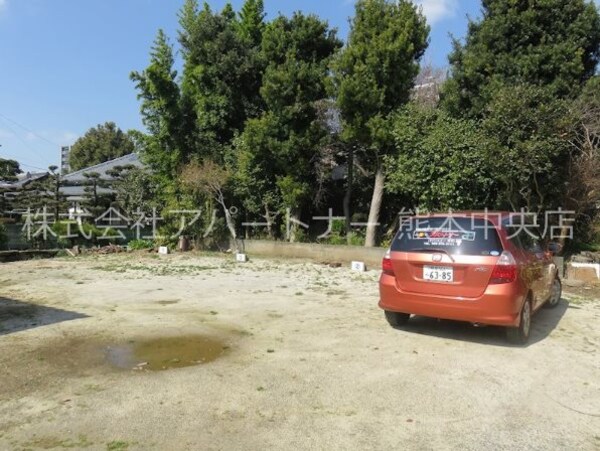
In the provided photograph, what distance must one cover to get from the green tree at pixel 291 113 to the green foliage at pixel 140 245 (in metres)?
4.41

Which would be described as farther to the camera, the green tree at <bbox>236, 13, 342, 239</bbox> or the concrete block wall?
the green tree at <bbox>236, 13, 342, 239</bbox>

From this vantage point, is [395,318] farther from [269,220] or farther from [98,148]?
[98,148]

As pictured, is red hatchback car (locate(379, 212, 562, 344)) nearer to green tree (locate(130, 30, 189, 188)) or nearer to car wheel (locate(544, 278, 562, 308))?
car wheel (locate(544, 278, 562, 308))

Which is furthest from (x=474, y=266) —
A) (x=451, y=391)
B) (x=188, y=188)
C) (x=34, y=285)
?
(x=188, y=188)

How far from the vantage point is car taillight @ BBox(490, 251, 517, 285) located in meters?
5.30

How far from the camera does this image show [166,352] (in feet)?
17.1

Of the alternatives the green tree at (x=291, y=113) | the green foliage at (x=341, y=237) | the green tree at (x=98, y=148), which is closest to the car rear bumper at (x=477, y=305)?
the green foliage at (x=341, y=237)

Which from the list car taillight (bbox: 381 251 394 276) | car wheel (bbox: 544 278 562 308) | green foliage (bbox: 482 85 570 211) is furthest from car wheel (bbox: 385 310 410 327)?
green foliage (bbox: 482 85 570 211)

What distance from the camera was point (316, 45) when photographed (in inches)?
598

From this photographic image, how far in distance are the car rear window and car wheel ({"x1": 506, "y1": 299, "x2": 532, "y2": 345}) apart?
80cm

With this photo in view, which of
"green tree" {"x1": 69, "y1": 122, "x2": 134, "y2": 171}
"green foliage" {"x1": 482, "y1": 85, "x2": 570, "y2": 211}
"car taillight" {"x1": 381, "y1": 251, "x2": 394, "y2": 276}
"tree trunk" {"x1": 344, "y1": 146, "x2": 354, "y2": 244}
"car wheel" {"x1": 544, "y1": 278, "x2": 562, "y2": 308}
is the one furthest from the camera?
"green tree" {"x1": 69, "y1": 122, "x2": 134, "y2": 171}

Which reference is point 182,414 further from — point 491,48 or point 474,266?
point 491,48

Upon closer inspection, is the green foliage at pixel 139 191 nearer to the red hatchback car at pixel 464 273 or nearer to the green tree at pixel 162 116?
the green tree at pixel 162 116

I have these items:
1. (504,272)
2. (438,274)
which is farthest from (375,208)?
(504,272)
